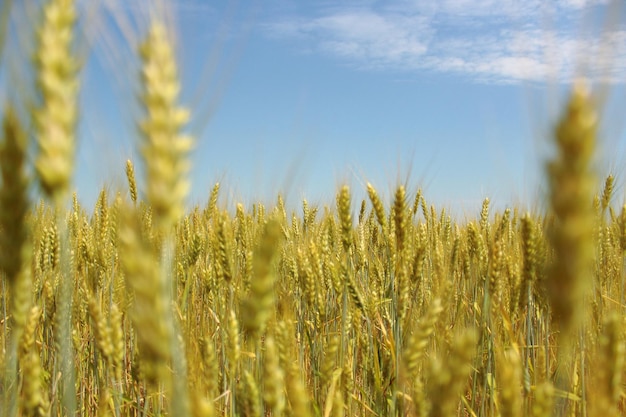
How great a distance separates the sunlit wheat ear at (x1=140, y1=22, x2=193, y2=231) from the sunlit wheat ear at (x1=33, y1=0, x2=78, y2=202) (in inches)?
6.9

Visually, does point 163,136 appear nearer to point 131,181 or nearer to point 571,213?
point 571,213

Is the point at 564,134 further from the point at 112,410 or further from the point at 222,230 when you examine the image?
the point at 112,410

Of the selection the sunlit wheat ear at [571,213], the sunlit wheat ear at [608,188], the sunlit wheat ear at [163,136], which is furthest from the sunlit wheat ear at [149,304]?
the sunlit wheat ear at [608,188]

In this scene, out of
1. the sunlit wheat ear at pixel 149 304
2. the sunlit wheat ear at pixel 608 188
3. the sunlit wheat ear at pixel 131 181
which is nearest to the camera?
the sunlit wheat ear at pixel 149 304

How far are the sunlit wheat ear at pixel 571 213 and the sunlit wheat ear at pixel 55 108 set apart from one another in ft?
2.94

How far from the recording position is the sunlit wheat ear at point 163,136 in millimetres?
856

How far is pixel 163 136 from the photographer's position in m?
0.87

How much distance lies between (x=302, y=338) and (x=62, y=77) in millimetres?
2166

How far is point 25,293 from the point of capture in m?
1.18

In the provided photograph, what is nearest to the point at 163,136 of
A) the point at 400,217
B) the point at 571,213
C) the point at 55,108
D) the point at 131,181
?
the point at 55,108

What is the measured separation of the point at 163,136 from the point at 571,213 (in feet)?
2.34

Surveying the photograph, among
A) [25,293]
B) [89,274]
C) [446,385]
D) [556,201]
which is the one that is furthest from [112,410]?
[556,201]

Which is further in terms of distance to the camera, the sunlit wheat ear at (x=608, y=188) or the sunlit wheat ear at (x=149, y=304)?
the sunlit wheat ear at (x=608, y=188)

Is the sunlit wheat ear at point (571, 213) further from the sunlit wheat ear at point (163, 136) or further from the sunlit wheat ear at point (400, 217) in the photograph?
the sunlit wheat ear at point (400, 217)
